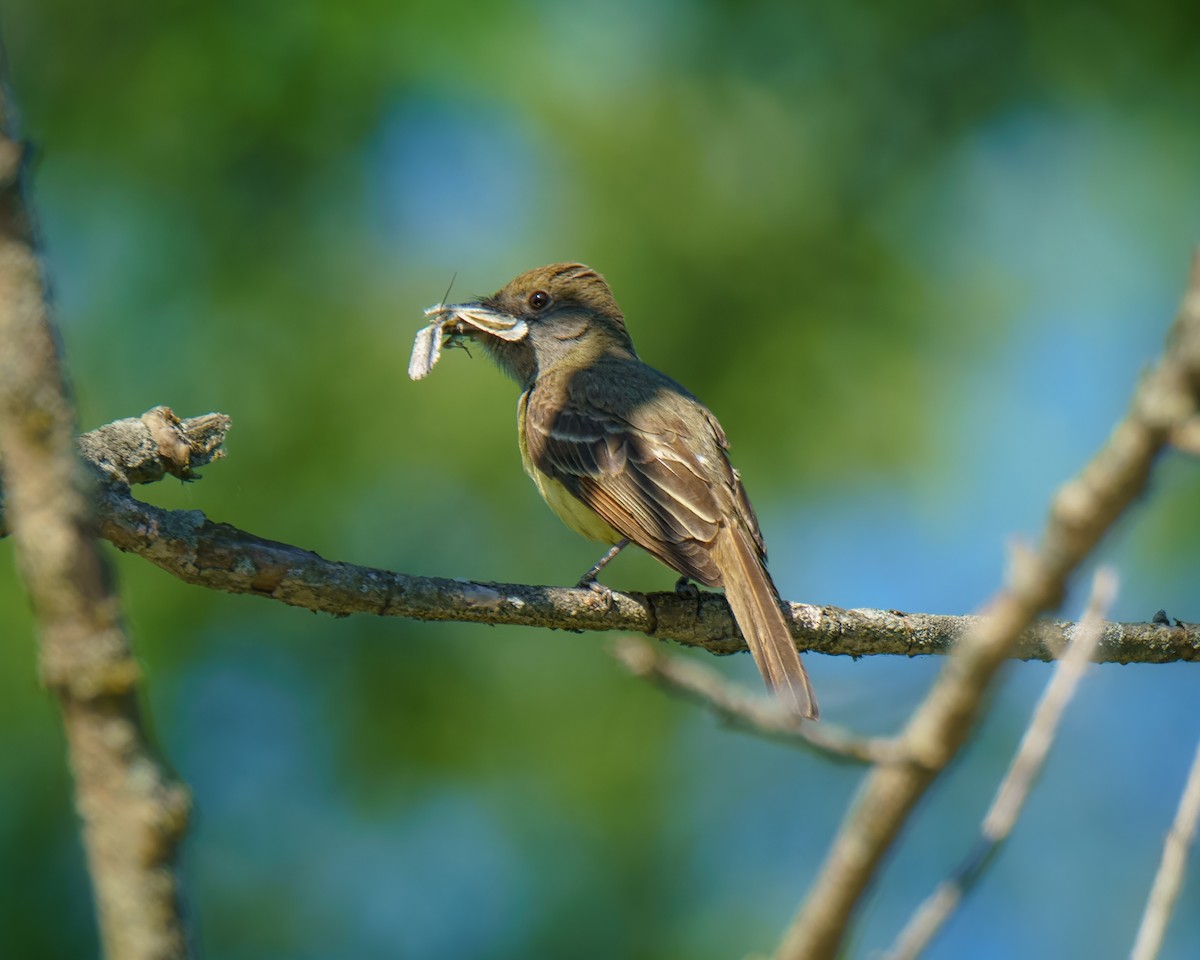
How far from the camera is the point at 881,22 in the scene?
18375 millimetres

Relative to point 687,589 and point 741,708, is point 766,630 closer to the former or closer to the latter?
point 687,589

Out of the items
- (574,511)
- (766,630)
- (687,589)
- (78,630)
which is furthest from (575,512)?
(78,630)

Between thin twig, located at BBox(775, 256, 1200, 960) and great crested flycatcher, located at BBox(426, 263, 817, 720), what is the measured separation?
381cm

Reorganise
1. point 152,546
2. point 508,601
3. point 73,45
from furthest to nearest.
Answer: point 73,45 → point 508,601 → point 152,546

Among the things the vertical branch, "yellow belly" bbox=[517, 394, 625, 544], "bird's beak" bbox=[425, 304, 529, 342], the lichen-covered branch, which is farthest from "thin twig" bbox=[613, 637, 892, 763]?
"bird's beak" bbox=[425, 304, 529, 342]

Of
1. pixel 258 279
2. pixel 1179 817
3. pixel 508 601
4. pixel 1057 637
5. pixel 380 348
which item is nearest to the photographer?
pixel 1179 817

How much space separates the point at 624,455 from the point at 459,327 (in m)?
1.79

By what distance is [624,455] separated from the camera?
6.65 meters

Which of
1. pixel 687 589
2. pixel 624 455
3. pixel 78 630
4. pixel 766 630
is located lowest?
pixel 78 630

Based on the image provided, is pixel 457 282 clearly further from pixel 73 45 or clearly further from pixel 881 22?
pixel 881 22

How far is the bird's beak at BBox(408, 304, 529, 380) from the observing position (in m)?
7.68

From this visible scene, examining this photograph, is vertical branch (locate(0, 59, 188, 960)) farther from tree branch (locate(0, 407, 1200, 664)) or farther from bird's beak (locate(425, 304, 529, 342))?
bird's beak (locate(425, 304, 529, 342))

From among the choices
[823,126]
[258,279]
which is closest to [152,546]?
[258,279]

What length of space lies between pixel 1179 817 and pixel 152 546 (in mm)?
2906
